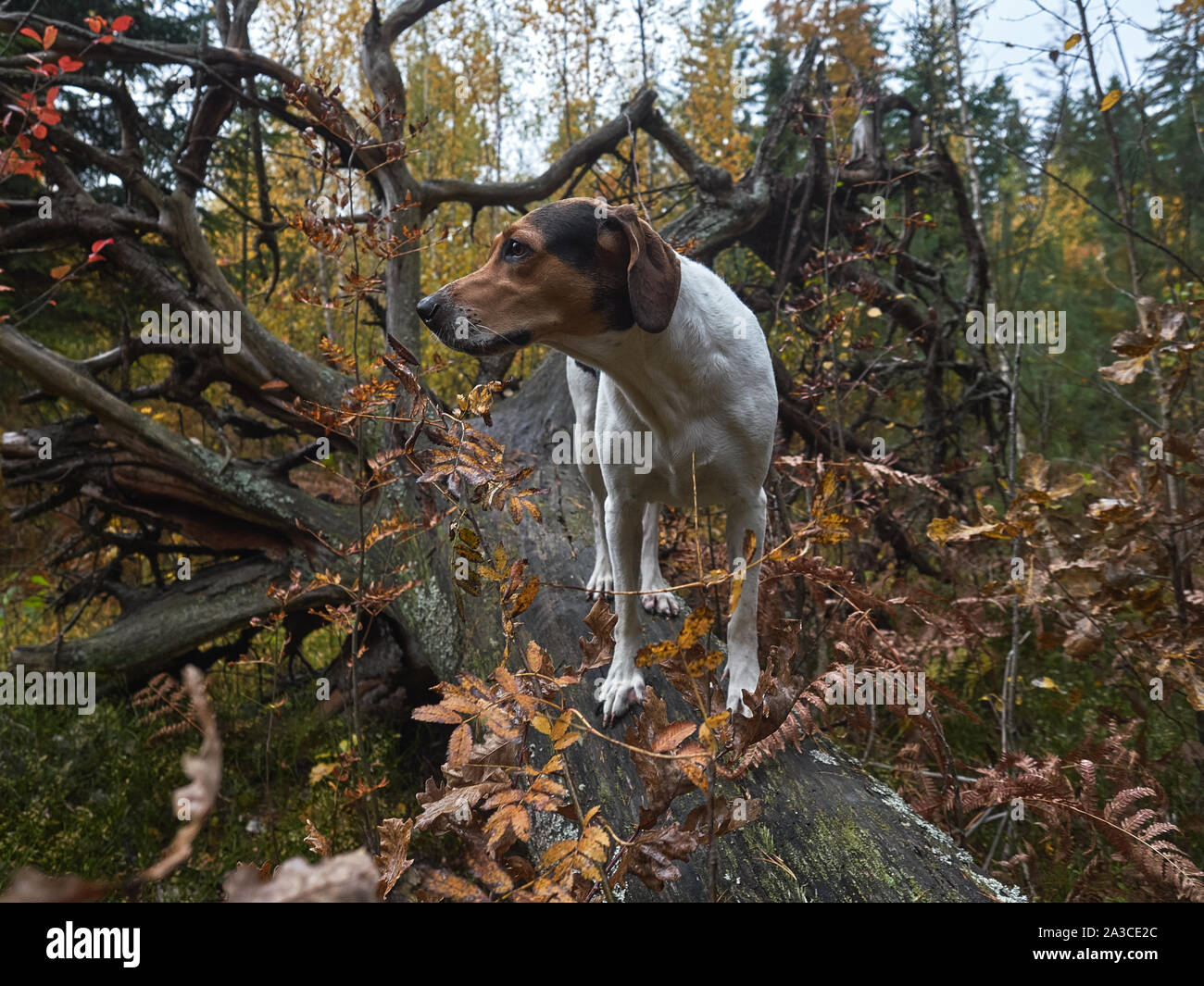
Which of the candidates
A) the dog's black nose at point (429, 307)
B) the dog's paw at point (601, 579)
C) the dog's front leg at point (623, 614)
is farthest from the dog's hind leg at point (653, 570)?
the dog's black nose at point (429, 307)

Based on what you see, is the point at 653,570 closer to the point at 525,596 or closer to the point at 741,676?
the point at 741,676

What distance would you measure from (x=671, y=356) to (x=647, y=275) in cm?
30

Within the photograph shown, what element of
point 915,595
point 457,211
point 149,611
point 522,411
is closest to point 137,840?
point 149,611

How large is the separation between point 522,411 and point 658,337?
2208 mm

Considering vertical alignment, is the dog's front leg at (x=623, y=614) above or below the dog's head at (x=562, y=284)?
below

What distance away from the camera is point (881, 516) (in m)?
4.56

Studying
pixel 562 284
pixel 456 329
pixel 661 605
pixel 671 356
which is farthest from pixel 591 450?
pixel 456 329

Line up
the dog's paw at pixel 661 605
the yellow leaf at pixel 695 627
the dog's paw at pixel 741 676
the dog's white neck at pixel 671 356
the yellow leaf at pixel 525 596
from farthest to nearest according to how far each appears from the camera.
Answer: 1. the dog's paw at pixel 661 605
2. the dog's paw at pixel 741 676
3. the dog's white neck at pixel 671 356
4. the yellow leaf at pixel 525 596
5. the yellow leaf at pixel 695 627

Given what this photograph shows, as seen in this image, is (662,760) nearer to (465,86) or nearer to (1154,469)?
(1154,469)

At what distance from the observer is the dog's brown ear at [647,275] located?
2.17 metres

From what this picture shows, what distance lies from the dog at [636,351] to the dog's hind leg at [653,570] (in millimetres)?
351

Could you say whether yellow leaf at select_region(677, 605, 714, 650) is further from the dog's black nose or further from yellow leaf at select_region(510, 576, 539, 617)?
the dog's black nose

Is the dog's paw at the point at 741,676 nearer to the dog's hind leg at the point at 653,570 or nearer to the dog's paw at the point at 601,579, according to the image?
the dog's hind leg at the point at 653,570
